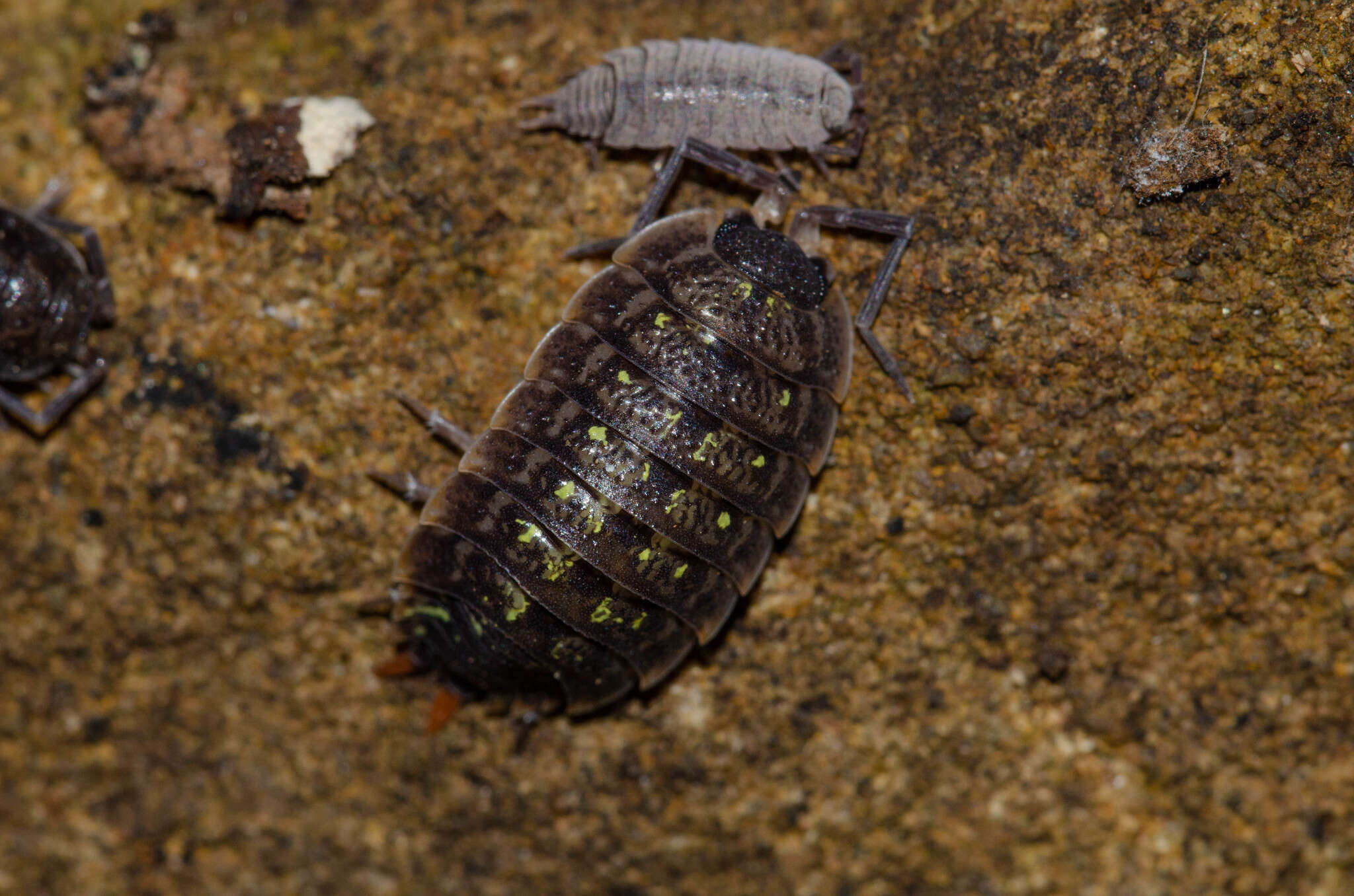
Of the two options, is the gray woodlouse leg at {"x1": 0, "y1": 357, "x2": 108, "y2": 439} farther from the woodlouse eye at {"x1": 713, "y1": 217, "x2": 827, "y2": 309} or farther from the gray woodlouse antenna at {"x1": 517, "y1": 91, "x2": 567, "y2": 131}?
the woodlouse eye at {"x1": 713, "y1": 217, "x2": 827, "y2": 309}

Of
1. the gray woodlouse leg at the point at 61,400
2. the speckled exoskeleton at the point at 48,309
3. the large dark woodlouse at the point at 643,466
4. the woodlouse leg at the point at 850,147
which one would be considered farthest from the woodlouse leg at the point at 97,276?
the woodlouse leg at the point at 850,147

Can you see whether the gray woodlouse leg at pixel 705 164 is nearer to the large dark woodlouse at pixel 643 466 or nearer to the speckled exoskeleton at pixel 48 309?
the large dark woodlouse at pixel 643 466

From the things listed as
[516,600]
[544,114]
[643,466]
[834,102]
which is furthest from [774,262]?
[516,600]

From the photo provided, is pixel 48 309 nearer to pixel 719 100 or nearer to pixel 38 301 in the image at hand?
pixel 38 301

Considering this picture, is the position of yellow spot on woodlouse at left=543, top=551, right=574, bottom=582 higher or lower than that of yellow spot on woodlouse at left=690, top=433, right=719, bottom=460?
lower

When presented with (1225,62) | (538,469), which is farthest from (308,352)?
(1225,62)

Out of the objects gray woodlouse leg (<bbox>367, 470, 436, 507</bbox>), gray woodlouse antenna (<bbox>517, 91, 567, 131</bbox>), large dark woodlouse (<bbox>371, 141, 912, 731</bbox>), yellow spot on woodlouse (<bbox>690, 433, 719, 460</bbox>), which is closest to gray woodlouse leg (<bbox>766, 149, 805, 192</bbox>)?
large dark woodlouse (<bbox>371, 141, 912, 731</bbox>)
